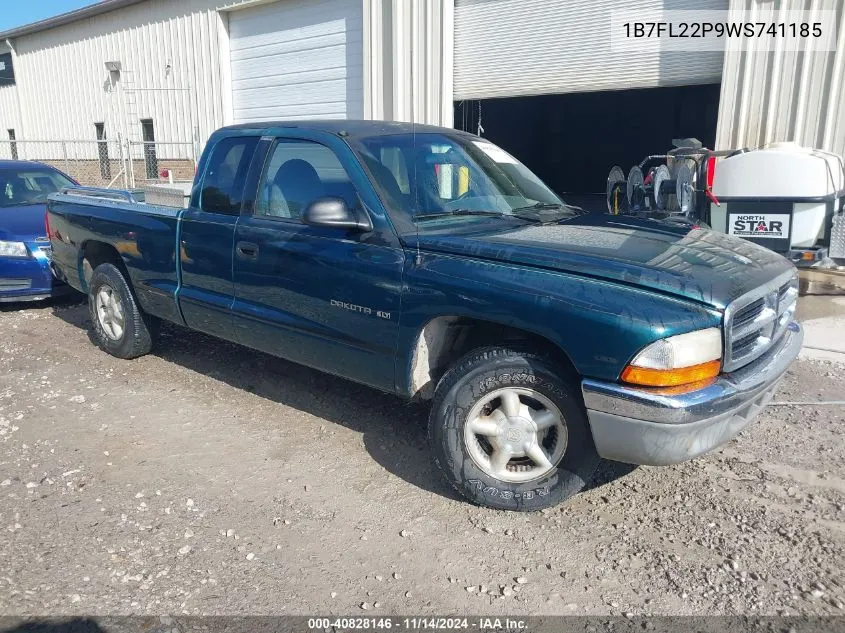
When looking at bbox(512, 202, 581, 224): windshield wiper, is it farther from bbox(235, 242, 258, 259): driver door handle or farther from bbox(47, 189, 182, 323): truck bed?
bbox(47, 189, 182, 323): truck bed

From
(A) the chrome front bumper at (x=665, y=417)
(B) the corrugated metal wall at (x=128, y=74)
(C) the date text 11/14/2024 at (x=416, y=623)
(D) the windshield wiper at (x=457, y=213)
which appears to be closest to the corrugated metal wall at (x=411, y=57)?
(B) the corrugated metal wall at (x=128, y=74)

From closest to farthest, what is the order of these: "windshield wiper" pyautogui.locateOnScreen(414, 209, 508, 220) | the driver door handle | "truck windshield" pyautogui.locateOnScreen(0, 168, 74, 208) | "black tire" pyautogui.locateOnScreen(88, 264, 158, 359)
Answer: "windshield wiper" pyautogui.locateOnScreen(414, 209, 508, 220), the driver door handle, "black tire" pyautogui.locateOnScreen(88, 264, 158, 359), "truck windshield" pyautogui.locateOnScreen(0, 168, 74, 208)

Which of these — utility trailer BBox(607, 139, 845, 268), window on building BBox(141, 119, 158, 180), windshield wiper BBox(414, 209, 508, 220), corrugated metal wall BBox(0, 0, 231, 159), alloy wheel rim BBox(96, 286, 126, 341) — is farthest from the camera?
window on building BBox(141, 119, 158, 180)

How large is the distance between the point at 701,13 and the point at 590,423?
26.4 ft

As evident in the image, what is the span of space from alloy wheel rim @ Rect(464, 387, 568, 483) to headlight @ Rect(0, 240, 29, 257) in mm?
5833

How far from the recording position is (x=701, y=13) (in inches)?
353

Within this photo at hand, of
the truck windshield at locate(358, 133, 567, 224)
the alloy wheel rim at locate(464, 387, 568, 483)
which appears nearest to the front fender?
the alloy wheel rim at locate(464, 387, 568, 483)

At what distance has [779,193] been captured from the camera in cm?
704

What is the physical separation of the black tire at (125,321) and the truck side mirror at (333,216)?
2547mm

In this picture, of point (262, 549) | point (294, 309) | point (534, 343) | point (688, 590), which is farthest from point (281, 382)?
point (688, 590)

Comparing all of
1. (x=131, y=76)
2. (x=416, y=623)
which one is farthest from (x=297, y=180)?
(x=131, y=76)

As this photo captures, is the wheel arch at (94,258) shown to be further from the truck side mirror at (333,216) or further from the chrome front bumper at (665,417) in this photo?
the chrome front bumper at (665,417)

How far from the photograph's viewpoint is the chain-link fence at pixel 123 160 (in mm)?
16833

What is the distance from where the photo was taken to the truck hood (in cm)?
289
